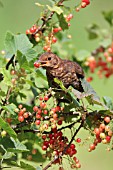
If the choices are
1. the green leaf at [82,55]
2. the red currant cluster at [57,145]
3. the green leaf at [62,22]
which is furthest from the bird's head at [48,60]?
the green leaf at [82,55]

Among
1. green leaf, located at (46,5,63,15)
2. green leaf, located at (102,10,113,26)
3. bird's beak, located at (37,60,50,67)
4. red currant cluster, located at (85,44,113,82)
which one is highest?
green leaf, located at (102,10,113,26)

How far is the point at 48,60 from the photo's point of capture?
8.18ft

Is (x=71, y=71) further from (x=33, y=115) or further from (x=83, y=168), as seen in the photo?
(x=83, y=168)

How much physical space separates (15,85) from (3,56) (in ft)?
0.76

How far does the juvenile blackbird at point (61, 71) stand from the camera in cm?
245

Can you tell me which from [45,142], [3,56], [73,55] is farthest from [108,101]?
[73,55]

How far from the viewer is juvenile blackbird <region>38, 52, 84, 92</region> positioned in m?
2.45

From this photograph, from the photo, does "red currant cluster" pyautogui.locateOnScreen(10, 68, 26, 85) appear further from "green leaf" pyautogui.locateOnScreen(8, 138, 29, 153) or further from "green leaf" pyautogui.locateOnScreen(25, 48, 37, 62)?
"green leaf" pyautogui.locateOnScreen(8, 138, 29, 153)

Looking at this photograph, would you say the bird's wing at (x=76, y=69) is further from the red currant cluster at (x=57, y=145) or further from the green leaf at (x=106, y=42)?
the green leaf at (x=106, y=42)

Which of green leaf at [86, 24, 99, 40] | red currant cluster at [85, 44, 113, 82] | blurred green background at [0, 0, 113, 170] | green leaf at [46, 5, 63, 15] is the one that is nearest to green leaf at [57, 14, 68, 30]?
green leaf at [46, 5, 63, 15]

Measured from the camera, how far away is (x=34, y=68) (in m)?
2.34

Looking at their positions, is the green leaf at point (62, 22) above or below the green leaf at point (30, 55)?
above

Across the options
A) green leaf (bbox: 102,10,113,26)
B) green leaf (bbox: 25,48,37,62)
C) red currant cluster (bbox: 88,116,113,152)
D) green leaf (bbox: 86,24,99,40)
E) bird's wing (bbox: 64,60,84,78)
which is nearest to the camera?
red currant cluster (bbox: 88,116,113,152)

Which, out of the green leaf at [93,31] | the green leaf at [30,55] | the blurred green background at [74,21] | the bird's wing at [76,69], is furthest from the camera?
the blurred green background at [74,21]
